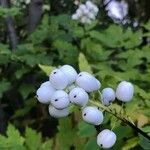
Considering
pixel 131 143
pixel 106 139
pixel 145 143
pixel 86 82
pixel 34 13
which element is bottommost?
pixel 34 13

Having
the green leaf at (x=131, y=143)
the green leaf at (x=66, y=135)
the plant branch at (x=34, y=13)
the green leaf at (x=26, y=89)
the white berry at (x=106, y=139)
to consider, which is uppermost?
the white berry at (x=106, y=139)

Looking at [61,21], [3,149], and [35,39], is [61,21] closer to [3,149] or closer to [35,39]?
[35,39]

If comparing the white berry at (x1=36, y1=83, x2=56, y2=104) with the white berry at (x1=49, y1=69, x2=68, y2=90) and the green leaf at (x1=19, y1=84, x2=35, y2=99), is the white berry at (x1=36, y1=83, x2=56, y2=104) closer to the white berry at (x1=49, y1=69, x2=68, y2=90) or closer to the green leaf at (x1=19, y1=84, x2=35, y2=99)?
the white berry at (x1=49, y1=69, x2=68, y2=90)

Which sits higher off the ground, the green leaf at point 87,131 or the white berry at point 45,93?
the white berry at point 45,93

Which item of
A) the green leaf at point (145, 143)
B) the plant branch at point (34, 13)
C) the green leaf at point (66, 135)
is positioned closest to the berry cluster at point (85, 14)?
the plant branch at point (34, 13)

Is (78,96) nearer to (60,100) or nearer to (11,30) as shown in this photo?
(60,100)

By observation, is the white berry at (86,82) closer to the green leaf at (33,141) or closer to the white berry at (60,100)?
the white berry at (60,100)

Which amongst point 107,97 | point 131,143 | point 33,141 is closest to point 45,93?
point 107,97
